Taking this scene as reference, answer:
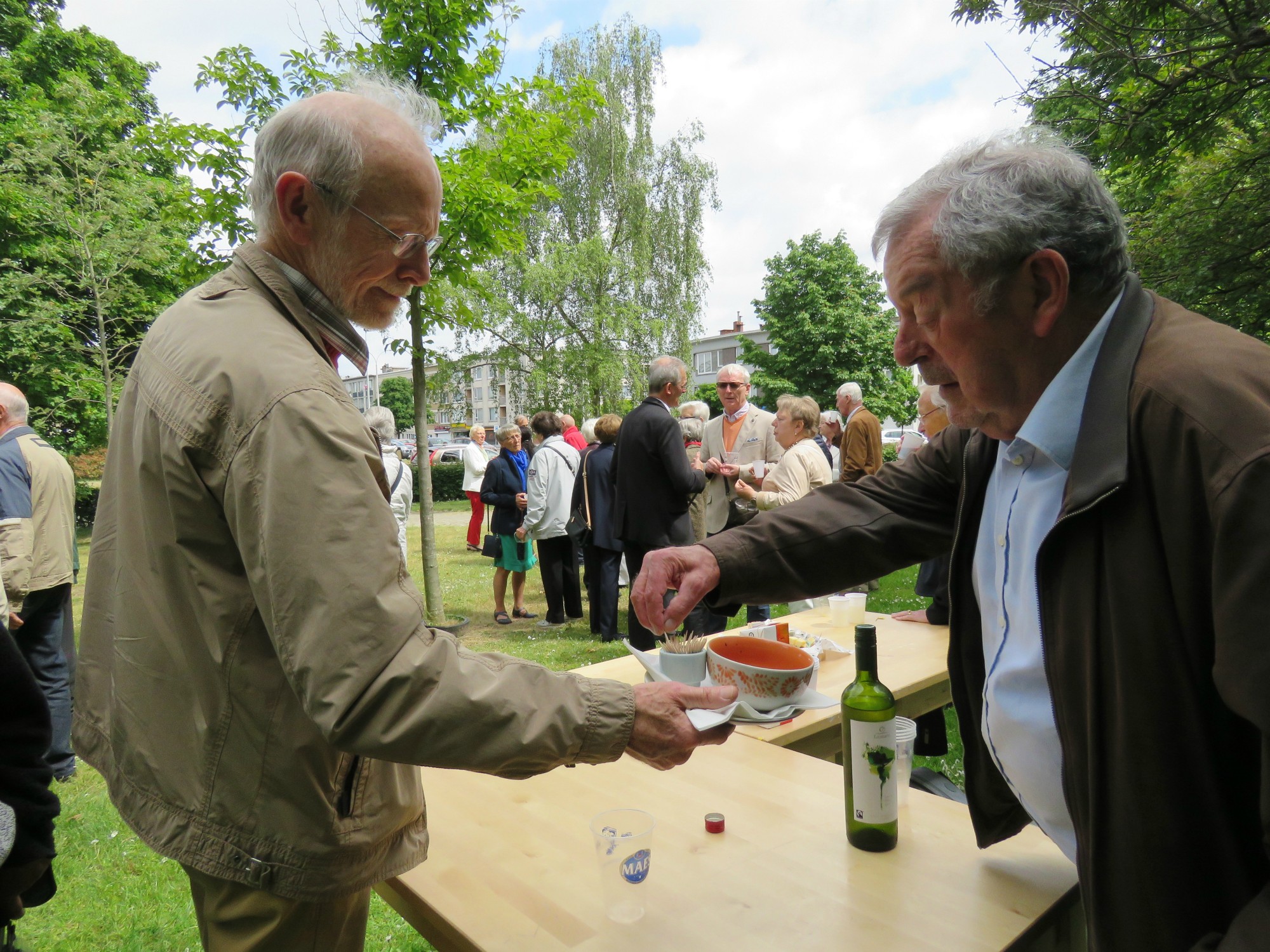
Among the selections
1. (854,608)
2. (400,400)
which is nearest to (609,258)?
(854,608)

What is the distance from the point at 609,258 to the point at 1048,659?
21655 mm

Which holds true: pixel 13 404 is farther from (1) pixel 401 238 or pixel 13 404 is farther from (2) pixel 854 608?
(2) pixel 854 608

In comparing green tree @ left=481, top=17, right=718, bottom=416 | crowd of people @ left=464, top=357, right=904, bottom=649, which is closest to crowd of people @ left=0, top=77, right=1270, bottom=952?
crowd of people @ left=464, top=357, right=904, bottom=649

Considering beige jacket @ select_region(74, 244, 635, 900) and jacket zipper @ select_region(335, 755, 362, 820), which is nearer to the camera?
beige jacket @ select_region(74, 244, 635, 900)

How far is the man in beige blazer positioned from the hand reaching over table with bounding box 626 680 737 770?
4.94m

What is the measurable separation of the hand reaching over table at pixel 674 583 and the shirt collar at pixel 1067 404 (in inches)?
32.5

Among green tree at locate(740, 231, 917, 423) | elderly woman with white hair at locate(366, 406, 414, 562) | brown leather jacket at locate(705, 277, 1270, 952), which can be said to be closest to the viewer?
brown leather jacket at locate(705, 277, 1270, 952)

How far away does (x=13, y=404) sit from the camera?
15.2 feet

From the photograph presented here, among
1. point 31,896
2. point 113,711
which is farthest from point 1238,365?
point 31,896

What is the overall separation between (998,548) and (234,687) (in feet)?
4.52

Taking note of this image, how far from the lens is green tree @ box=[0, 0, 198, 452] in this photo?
40.2 ft

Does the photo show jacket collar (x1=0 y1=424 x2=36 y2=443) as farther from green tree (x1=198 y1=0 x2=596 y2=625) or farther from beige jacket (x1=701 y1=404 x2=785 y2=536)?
beige jacket (x1=701 y1=404 x2=785 y2=536)

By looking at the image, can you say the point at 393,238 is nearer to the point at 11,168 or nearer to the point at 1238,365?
the point at 1238,365

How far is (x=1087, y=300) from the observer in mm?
1336
